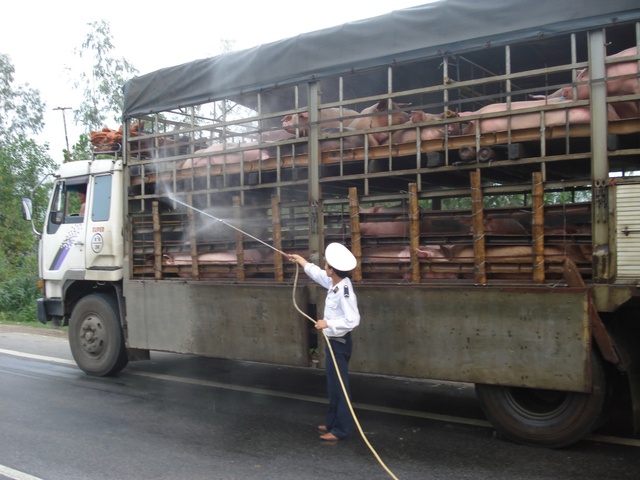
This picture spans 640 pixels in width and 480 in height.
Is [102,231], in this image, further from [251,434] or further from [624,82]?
[624,82]

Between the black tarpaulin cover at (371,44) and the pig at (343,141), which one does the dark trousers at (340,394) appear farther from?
the black tarpaulin cover at (371,44)

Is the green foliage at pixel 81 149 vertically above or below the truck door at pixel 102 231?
above

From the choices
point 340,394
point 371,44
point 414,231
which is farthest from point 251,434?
point 371,44

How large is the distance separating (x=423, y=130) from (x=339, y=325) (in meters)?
1.89

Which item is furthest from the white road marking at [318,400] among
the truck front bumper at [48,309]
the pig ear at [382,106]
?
the pig ear at [382,106]

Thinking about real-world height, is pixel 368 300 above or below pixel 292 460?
above

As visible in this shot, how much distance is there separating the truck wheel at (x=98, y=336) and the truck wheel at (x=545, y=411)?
460 cm

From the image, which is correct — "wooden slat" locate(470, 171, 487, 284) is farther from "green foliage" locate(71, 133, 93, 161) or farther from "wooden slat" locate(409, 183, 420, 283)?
"green foliage" locate(71, 133, 93, 161)

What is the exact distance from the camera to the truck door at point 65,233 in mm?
7492

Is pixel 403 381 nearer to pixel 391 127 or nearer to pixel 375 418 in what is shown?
pixel 375 418

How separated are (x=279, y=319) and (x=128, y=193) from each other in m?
2.82

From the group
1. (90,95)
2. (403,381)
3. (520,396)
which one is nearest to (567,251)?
(520,396)

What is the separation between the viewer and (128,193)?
7133 mm

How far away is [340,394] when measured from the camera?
477 cm
